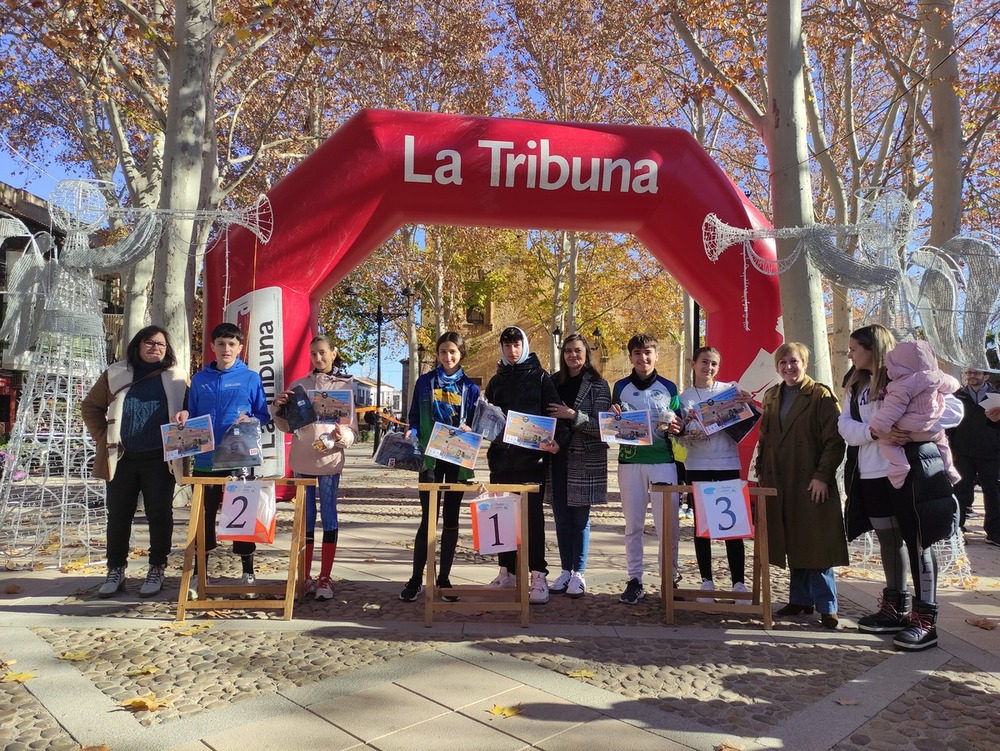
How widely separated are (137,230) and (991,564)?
8104mm

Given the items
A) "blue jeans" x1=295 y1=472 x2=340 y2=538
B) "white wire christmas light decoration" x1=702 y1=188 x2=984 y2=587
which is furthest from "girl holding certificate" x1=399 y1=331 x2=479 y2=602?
"white wire christmas light decoration" x1=702 y1=188 x2=984 y2=587

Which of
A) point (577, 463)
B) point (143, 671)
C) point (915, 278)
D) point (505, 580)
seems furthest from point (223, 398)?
point (915, 278)

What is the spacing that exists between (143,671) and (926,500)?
4.16m

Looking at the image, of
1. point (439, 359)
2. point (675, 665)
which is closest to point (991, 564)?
point (675, 665)

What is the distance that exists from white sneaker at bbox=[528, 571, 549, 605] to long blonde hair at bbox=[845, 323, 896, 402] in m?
2.31

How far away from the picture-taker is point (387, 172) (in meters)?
7.03

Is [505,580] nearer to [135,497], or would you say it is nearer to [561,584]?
[561,584]

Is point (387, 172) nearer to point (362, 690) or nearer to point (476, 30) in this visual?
point (362, 690)

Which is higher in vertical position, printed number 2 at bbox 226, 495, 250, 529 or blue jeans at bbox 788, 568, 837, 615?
printed number 2 at bbox 226, 495, 250, 529

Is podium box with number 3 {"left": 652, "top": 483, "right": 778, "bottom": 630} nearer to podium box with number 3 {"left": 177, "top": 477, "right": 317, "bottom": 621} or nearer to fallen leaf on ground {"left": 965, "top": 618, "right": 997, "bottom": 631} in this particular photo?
fallen leaf on ground {"left": 965, "top": 618, "right": 997, "bottom": 631}

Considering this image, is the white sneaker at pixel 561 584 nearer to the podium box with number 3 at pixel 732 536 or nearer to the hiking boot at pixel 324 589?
the podium box with number 3 at pixel 732 536

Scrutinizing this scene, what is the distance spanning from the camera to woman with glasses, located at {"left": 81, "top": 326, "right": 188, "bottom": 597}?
4.88 meters

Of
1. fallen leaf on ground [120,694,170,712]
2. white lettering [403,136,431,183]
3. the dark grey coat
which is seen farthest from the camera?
white lettering [403,136,431,183]

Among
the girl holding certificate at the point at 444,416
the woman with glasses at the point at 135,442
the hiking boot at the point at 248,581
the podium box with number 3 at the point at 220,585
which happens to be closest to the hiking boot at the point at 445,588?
the girl holding certificate at the point at 444,416
